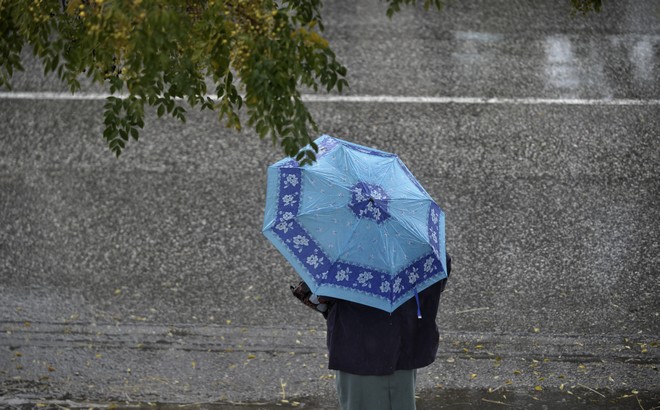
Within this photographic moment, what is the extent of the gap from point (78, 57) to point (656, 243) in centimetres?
535

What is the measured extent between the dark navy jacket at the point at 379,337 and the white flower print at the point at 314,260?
0.77 ft

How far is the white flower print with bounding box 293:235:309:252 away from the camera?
4.46m

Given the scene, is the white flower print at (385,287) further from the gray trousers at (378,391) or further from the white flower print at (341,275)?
the gray trousers at (378,391)

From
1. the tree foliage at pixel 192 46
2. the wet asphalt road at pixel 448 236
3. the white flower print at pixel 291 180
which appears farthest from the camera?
the wet asphalt road at pixel 448 236

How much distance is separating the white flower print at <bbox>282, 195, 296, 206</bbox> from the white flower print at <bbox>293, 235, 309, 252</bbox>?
0.65ft

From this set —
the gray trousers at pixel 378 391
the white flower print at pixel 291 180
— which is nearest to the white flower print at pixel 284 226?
the white flower print at pixel 291 180

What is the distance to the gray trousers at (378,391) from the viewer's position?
4.57m

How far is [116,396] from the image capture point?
6070 mm

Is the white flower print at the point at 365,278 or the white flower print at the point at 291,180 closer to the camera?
the white flower print at the point at 365,278

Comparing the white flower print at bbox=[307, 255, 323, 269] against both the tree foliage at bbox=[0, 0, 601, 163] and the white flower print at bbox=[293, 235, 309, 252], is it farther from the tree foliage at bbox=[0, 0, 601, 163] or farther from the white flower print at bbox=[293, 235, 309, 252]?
the tree foliage at bbox=[0, 0, 601, 163]

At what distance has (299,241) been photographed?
4.47m

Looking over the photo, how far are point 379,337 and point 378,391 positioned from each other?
35 cm

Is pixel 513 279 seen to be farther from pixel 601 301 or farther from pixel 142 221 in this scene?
pixel 142 221

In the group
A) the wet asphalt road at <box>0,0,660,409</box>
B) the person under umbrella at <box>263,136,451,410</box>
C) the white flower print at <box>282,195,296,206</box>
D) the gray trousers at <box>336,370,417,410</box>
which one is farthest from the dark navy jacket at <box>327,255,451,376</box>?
the wet asphalt road at <box>0,0,660,409</box>
